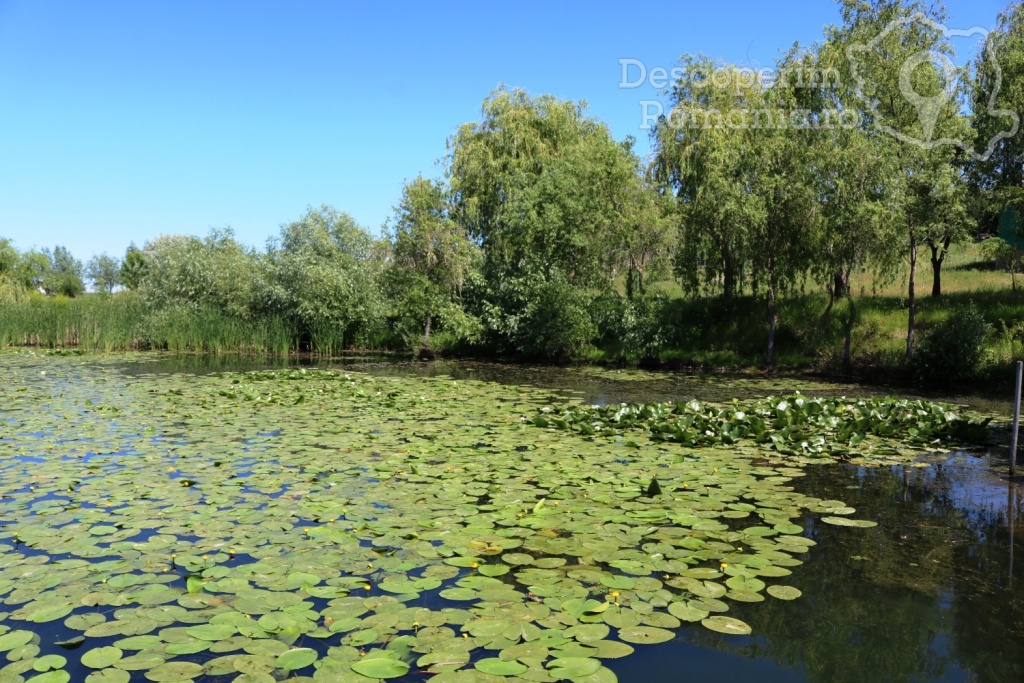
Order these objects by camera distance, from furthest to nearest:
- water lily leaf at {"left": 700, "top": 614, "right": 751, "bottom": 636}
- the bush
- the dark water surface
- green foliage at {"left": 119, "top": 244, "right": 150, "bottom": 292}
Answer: green foliage at {"left": 119, "top": 244, "right": 150, "bottom": 292} → the bush → water lily leaf at {"left": 700, "top": 614, "right": 751, "bottom": 636} → the dark water surface

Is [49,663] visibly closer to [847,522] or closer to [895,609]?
[895,609]

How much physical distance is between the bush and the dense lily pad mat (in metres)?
10.4

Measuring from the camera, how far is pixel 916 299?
21.2 meters

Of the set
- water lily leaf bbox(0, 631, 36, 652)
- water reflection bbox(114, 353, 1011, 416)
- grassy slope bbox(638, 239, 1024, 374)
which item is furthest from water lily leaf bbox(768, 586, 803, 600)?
grassy slope bbox(638, 239, 1024, 374)

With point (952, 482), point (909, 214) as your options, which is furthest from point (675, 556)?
point (909, 214)

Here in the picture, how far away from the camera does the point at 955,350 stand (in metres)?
16.4

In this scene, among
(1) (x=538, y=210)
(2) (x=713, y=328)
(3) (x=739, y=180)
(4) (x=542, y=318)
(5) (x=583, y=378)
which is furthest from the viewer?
(1) (x=538, y=210)

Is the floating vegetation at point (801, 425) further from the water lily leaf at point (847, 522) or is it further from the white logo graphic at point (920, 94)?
the white logo graphic at point (920, 94)

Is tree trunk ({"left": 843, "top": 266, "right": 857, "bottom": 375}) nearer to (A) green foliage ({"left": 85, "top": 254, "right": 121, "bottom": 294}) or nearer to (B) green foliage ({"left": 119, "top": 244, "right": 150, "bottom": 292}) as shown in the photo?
(B) green foliage ({"left": 119, "top": 244, "right": 150, "bottom": 292})

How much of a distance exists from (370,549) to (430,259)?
21.6 metres

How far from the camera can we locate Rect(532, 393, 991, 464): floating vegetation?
8688mm

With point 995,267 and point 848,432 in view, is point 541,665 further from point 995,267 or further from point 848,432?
point 995,267

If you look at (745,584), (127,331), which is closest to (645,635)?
(745,584)

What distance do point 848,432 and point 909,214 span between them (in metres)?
11.3
